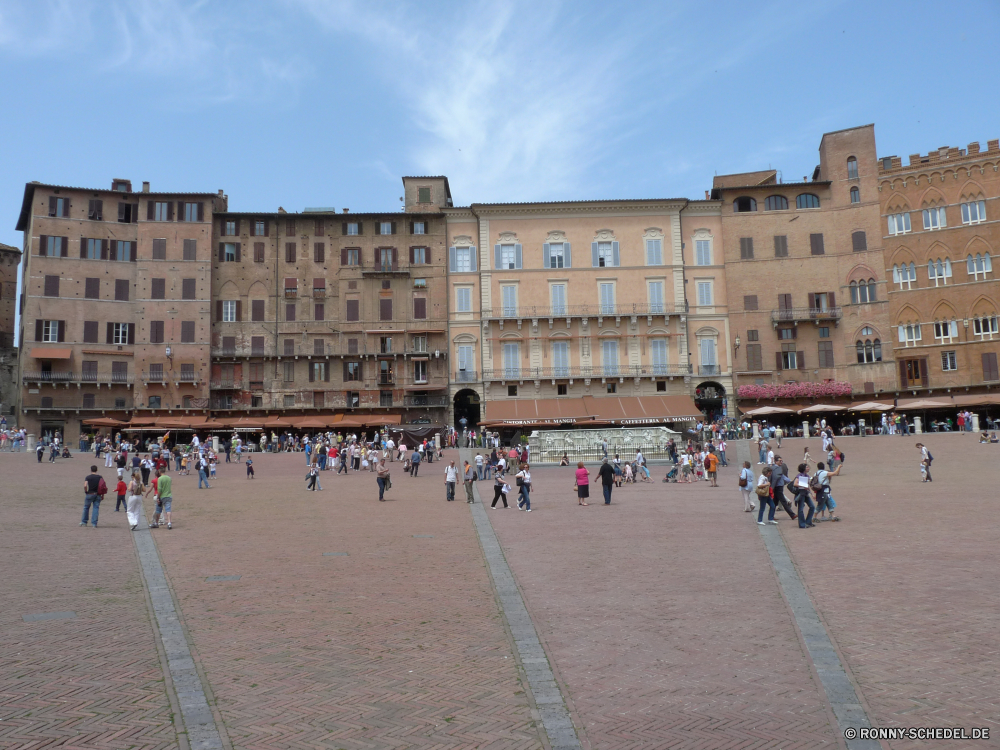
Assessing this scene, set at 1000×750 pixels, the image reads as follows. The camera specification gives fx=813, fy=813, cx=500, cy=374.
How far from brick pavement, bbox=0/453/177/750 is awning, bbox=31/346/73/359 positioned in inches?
1512

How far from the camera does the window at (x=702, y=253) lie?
54.9 meters

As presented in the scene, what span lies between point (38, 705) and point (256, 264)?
50.4 m

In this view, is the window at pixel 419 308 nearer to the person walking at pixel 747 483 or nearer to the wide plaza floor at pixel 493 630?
the wide plaza floor at pixel 493 630

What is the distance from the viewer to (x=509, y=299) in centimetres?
5438

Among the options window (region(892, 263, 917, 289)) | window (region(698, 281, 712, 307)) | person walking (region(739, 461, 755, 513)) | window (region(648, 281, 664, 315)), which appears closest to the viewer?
person walking (region(739, 461, 755, 513))

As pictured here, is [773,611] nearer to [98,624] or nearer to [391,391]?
[98,624]

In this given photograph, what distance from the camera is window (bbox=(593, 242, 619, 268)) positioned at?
54750 millimetres

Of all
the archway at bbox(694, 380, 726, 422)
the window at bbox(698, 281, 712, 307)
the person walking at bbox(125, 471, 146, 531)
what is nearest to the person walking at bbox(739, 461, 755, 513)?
the person walking at bbox(125, 471, 146, 531)

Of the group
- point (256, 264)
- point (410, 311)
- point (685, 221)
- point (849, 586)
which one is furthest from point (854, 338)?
point (849, 586)

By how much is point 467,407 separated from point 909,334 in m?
29.2

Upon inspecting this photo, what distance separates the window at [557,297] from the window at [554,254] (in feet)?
4.74

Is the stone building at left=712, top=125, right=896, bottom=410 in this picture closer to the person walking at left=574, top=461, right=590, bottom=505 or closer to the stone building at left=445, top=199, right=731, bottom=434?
the stone building at left=445, top=199, right=731, bottom=434

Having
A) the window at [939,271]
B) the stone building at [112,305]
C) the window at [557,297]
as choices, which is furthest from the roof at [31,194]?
the window at [939,271]

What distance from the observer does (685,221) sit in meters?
55.3
